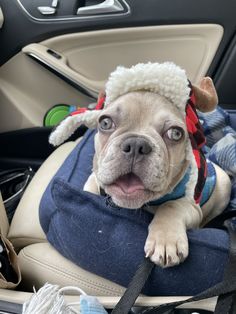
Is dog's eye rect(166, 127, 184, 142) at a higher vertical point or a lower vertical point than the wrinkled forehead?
lower

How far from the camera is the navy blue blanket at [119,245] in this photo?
1.34 metres

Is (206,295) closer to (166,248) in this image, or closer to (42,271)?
(166,248)

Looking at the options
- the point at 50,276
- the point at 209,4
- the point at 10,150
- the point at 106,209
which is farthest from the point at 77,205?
the point at 209,4

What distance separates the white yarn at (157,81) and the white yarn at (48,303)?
0.54 m

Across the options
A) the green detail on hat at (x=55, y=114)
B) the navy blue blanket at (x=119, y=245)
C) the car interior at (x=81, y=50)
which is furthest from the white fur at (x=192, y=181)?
the green detail on hat at (x=55, y=114)

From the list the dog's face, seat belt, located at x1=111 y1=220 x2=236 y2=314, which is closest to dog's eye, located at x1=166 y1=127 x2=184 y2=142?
the dog's face

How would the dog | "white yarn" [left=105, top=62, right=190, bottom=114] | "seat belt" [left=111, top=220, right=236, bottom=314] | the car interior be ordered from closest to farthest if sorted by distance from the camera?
"seat belt" [left=111, top=220, right=236, bottom=314]
the dog
"white yarn" [left=105, top=62, right=190, bottom=114]
the car interior

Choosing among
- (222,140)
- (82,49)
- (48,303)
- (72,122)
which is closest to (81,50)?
(82,49)

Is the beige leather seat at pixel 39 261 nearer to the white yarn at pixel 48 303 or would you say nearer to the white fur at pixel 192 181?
the white yarn at pixel 48 303

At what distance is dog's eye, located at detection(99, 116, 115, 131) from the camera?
1.42 meters

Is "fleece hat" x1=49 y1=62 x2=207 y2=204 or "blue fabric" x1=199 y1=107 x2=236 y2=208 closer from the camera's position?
"fleece hat" x1=49 y1=62 x2=207 y2=204

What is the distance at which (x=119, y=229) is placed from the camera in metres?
1.39

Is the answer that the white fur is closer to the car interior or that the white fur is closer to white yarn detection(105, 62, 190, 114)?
white yarn detection(105, 62, 190, 114)

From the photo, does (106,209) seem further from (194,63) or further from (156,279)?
(194,63)
